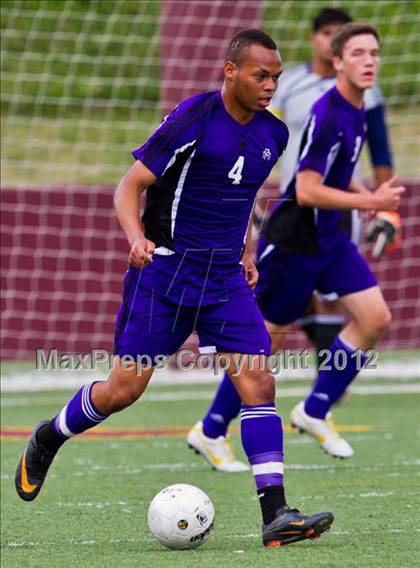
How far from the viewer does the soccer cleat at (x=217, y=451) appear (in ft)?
21.9

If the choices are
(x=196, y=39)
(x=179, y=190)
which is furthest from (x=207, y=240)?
(x=196, y=39)

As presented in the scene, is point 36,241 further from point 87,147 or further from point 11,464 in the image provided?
point 11,464

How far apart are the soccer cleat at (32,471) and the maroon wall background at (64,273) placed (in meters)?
6.56

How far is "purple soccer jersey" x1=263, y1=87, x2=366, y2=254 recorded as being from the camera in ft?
21.1

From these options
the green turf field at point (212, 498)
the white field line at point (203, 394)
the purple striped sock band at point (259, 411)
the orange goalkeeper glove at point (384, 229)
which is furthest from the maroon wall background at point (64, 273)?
the purple striped sock band at point (259, 411)

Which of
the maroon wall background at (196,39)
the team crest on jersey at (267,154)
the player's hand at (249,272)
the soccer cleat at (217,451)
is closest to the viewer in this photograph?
the team crest on jersey at (267,154)

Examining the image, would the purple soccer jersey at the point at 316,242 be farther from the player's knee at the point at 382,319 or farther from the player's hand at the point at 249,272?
the player's hand at the point at 249,272

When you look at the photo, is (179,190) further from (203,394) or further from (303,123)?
(203,394)

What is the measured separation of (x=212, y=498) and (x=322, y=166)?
1.65 m

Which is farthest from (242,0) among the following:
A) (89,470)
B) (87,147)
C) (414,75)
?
(89,470)

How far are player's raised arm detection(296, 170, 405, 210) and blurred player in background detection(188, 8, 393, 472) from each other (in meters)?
0.78

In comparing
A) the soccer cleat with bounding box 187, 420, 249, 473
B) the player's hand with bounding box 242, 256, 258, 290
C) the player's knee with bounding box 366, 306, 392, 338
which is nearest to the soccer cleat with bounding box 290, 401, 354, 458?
the soccer cleat with bounding box 187, 420, 249, 473

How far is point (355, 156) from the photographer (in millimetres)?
6641

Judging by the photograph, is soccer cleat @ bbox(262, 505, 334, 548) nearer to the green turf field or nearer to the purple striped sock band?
the green turf field
